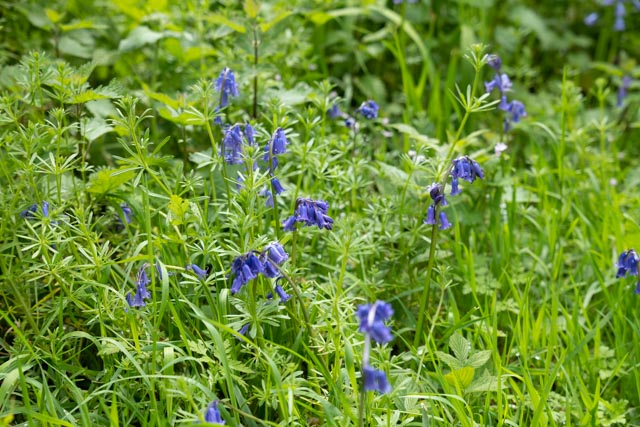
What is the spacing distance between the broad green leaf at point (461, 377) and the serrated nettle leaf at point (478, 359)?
3 cm

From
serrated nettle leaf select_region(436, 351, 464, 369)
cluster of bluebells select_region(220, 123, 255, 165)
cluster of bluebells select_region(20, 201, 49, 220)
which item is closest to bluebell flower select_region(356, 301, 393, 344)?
serrated nettle leaf select_region(436, 351, 464, 369)

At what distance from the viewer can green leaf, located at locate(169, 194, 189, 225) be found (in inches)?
106

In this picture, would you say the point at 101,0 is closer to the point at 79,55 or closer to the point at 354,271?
the point at 79,55

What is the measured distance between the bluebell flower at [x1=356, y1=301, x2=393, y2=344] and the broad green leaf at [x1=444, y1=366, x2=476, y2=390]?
79cm

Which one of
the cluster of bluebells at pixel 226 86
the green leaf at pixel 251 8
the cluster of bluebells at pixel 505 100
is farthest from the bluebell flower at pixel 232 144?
the cluster of bluebells at pixel 505 100

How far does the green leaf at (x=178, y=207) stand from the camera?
8.84ft

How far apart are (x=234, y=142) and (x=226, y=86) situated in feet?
1.93

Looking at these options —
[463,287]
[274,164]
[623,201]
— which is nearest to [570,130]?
[623,201]

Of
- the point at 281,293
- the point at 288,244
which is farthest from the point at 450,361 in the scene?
the point at 288,244

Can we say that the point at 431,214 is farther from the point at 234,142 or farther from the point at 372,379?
the point at 372,379

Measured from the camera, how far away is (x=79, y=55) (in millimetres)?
4375

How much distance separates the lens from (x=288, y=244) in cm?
340

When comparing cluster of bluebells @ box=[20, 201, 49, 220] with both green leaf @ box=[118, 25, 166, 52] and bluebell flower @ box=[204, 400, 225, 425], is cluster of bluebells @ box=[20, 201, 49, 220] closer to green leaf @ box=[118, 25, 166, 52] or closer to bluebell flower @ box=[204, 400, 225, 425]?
bluebell flower @ box=[204, 400, 225, 425]

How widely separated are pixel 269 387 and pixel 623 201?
7.60 feet
